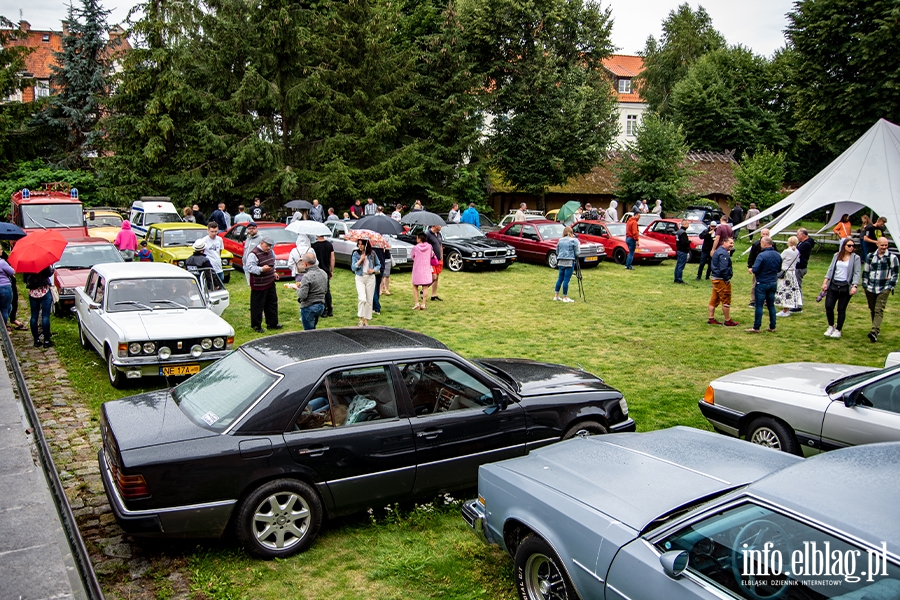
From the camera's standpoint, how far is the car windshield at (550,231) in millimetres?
23391

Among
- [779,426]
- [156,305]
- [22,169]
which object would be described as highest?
[22,169]

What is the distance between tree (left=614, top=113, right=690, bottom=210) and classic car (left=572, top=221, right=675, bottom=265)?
10.9 m

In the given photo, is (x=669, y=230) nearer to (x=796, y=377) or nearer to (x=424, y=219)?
(x=424, y=219)

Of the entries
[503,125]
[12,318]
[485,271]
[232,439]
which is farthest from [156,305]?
[503,125]

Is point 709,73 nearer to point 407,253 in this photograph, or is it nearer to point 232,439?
point 407,253

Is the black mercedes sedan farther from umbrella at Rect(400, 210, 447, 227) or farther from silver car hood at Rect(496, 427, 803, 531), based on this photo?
umbrella at Rect(400, 210, 447, 227)

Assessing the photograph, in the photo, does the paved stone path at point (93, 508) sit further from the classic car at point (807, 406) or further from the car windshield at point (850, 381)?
the car windshield at point (850, 381)

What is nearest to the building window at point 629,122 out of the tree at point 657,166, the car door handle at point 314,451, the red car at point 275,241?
the tree at point 657,166

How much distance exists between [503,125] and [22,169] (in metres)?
24.4

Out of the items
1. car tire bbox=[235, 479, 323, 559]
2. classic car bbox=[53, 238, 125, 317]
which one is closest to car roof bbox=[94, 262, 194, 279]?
classic car bbox=[53, 238, 125, 317]

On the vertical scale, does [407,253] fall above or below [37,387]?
above

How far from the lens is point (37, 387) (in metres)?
9.52

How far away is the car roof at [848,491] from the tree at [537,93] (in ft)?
106

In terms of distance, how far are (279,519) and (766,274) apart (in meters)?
11.1
